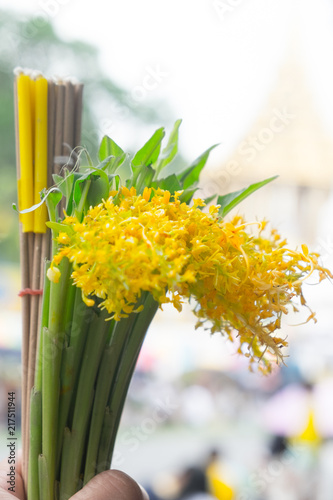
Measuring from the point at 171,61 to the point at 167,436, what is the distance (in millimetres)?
1154

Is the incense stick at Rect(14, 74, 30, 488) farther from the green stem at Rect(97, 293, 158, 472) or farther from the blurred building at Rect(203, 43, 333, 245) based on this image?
the blurred building at Rect(203, 43, 333, 245)

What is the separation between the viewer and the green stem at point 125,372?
48cm

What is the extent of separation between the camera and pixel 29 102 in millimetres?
516

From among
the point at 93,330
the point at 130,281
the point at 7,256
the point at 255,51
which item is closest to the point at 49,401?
the point at 93,330

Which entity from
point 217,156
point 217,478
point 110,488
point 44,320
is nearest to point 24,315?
point 44,320

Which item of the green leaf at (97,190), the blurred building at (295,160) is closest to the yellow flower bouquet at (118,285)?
the green leaf at (97,190)

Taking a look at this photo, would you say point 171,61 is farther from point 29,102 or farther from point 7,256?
point 29,102

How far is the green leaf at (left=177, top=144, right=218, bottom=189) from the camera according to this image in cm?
54

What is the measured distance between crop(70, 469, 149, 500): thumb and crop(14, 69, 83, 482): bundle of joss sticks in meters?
0.10

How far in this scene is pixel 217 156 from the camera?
1.37m

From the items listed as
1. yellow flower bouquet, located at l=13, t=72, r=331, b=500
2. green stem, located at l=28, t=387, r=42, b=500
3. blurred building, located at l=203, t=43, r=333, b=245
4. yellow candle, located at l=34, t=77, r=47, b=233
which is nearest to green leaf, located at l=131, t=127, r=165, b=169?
yellow flower bouquet, located at l=13, t=72, r=331, b=500

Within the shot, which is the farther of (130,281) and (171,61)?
(171,61)

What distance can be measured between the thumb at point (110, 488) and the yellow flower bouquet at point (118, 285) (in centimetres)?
3

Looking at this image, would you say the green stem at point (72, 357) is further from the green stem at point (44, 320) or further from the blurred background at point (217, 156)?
the blurred background at point (217, 156)
